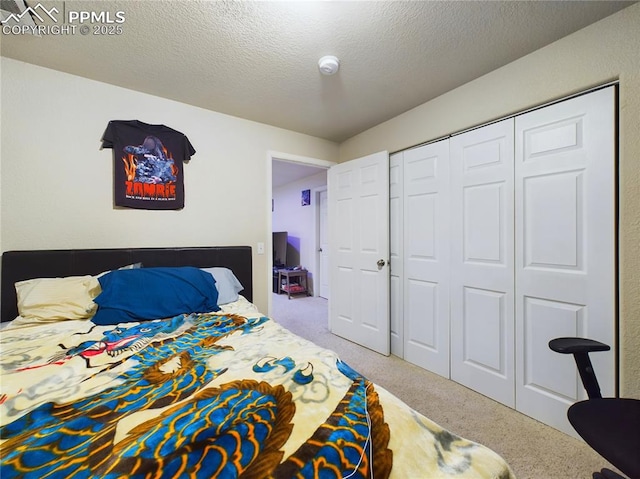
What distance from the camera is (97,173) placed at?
2043 millimetres

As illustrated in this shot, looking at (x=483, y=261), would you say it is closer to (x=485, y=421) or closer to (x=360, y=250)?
(x=485, y=421)

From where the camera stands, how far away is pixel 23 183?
180 cm

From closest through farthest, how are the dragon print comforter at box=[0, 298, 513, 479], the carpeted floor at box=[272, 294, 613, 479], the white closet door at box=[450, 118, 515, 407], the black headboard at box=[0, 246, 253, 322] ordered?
the dragon print comforter at box=[0, 298, 513, 479], the carpeted floor at box=[272, 294, 613, 479], the black headboard at box=[0, 246, 253, 322], the white closet door at box=[450, 118, 515, 407]

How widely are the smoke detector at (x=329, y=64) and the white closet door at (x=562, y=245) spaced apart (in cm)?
133

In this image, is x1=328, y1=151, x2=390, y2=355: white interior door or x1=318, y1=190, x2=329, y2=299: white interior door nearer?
x1=328, y1=151, x2=390, y2=355: white interior door

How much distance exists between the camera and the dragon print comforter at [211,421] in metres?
0.56

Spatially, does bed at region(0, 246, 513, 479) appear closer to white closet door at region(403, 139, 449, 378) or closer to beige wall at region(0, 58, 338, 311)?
beige wall at region(0, 58, 338, 311)

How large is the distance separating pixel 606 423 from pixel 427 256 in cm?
151

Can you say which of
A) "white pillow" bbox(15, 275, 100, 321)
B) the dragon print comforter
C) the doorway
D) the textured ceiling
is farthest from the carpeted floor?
the doorway

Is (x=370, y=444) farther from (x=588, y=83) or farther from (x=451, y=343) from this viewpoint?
(x=588, y=83)

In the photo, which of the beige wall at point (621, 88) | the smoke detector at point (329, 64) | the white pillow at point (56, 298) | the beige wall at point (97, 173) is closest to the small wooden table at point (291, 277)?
the beige wall at point (97, 173)

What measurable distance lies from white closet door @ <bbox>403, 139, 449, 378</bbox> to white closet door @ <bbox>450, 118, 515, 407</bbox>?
81 millimetres

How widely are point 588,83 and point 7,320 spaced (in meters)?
3.91

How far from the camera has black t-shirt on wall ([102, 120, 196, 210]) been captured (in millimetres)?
2080
